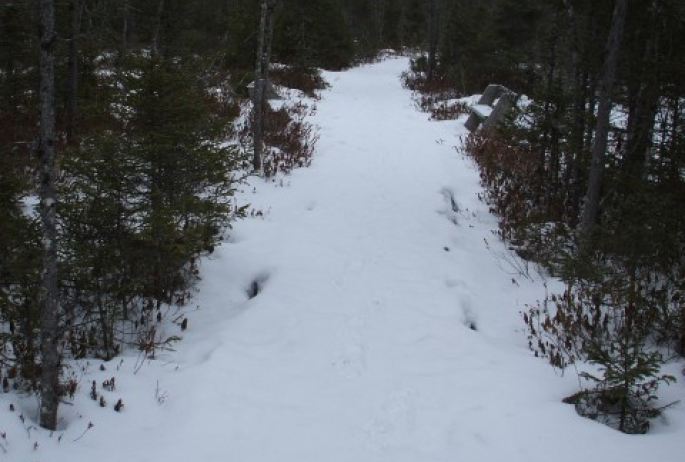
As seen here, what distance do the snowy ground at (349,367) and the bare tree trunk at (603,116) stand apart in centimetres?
132

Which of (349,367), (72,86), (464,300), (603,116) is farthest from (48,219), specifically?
(72,86)

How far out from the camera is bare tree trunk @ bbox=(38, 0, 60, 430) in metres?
3.70

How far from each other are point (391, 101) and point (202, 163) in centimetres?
1528

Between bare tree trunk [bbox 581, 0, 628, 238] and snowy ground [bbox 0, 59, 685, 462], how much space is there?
1.32 m

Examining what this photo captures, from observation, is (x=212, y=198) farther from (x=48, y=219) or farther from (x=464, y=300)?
(x=464, y=300)

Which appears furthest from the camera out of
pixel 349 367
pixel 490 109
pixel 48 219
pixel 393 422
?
pixel 490 109

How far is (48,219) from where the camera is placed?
388 cm

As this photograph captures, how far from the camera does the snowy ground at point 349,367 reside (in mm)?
4258

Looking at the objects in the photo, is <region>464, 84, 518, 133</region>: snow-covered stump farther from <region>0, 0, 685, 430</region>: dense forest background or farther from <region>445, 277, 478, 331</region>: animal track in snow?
<region>445, 277, 478, 331</region>: animal track in snow

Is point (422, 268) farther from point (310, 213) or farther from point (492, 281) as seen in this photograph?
point (310, 213)

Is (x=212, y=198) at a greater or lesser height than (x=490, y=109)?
lesser

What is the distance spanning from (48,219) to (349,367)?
311 cm

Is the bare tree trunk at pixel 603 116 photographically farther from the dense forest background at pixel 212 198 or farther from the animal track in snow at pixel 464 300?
the animal track in snow at pixel 464 300

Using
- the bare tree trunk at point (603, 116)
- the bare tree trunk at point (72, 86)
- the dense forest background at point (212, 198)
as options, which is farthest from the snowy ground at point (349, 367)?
the bare tree trunk at point (72, 86)
